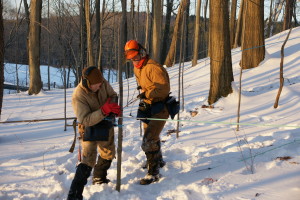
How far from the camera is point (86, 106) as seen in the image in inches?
113

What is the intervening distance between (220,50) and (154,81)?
12.6 ft

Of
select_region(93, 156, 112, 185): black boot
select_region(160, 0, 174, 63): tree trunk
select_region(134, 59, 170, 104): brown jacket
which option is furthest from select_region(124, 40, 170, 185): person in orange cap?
select_region(160, 0, 174, 63): tree trunk

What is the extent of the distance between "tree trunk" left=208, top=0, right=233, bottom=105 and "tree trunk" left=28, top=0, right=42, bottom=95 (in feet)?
28.1

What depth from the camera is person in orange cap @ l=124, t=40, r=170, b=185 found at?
3271 mm

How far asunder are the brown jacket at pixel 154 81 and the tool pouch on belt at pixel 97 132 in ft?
2.34

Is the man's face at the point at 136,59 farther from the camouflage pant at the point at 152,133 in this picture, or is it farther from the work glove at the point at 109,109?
the work glove at the point at 109,109

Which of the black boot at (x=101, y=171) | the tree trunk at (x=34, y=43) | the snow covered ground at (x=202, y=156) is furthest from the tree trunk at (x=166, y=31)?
the black boot at (x=101, y=171)

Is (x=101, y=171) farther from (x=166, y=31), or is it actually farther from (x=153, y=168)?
(x=166, y=31)

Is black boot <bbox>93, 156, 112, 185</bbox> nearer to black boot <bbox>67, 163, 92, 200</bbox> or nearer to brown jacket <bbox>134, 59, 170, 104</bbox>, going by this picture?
black boot <bbox>67, 163, 92, 200</bbox>

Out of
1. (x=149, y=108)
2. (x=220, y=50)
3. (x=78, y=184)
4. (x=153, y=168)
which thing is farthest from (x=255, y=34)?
(x=78, y=184)

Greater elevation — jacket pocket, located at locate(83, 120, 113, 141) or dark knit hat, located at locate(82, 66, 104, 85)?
dark knit hat, located at locate(82, 66, 104, 85)

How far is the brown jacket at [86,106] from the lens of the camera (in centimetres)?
280

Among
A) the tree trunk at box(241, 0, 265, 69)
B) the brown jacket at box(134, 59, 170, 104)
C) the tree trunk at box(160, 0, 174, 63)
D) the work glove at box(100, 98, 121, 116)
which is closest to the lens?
the work glove at box(100, 98, 121, 116)

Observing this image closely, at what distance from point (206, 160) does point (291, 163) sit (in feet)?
3.62
